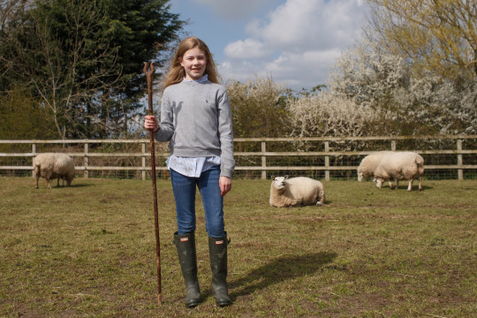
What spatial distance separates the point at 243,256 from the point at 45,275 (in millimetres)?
1950

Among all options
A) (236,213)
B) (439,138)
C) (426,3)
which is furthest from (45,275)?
(426,3)

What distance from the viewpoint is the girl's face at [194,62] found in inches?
145

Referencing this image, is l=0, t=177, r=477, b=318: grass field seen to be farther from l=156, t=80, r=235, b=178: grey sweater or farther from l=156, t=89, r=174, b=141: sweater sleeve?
l=156, t=89, r=174, b=141: sweater sleeve

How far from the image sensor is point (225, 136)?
11.9 ft

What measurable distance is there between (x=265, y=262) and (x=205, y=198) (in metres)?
1.46

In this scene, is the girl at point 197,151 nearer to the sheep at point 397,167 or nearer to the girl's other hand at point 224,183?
the girl's other hand at point 224,183

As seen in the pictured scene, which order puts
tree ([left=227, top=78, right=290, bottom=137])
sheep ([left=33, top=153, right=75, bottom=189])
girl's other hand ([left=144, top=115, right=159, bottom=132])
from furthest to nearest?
1. tree ([left=227, top=78, right=290, bottom=137])
2. sheep ([left=33, top=153, right=75, bottom=189])
3. girl's other hand ([left=144, top=115, right=159, bottom=132])

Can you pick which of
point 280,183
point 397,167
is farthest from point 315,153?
point 280,183

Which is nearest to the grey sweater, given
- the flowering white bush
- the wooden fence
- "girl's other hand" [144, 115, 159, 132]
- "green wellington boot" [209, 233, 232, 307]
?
"girl's other hand" [144, 115, 159, 132]

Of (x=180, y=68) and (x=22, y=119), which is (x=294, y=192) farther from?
(x=22, y=119)

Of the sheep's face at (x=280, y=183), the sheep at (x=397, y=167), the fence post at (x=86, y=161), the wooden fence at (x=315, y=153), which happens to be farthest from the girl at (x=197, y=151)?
the fence post at (x=86, y=161)

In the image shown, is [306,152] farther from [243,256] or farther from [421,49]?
[243,256]

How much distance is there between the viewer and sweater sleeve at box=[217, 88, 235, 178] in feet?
11.7

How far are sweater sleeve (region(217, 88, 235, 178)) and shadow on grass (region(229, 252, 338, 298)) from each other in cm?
104
